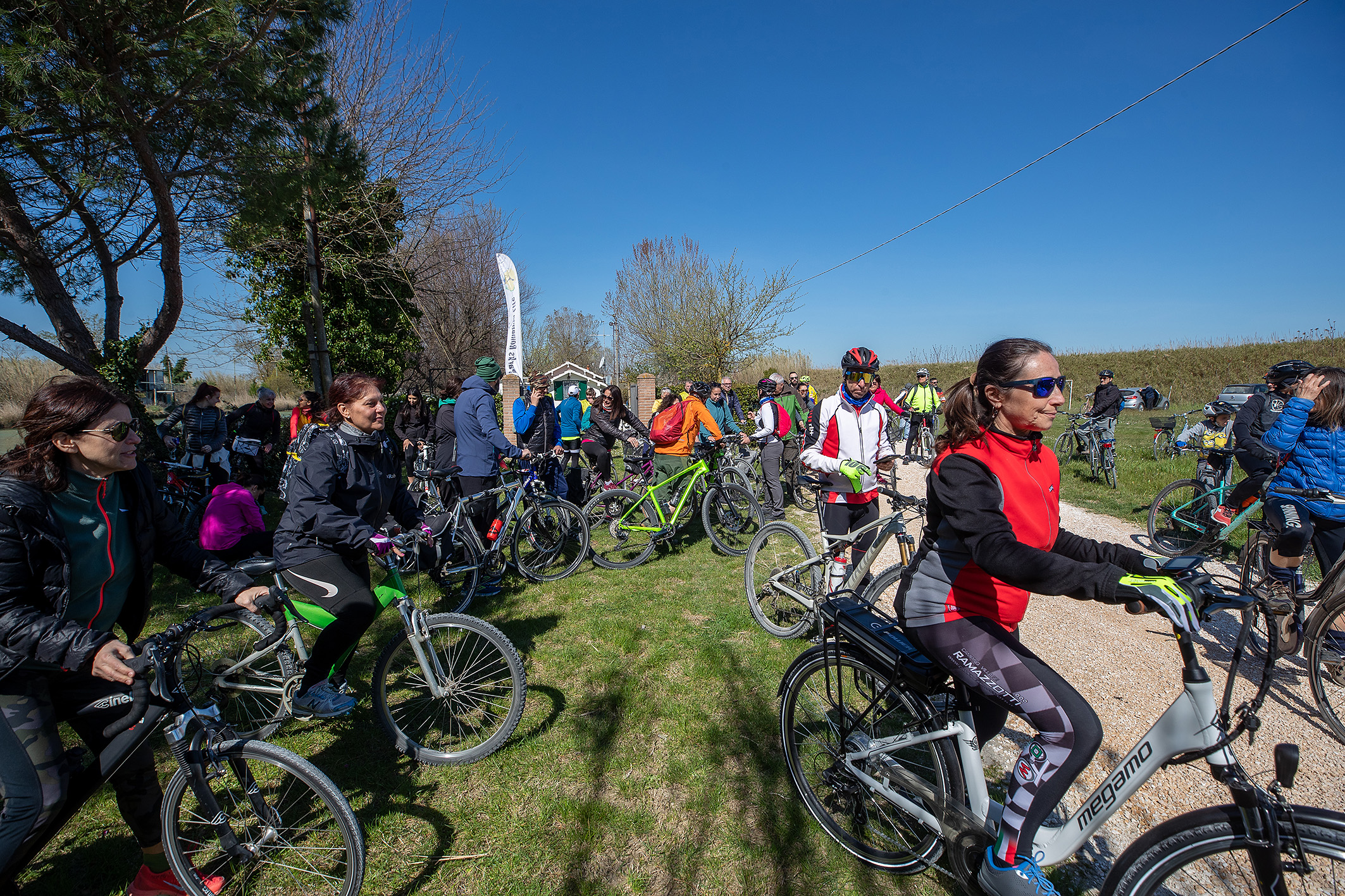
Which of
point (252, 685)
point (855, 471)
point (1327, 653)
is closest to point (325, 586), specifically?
point (252, 685)

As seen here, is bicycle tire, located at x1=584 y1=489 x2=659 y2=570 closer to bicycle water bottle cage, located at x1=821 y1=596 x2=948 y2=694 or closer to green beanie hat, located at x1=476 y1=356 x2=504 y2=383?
green beanie hat, located at x1=476 y1=356 x2=504 y2=383

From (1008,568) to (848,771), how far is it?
1238 mm

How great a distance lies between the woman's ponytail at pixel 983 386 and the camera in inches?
77.4

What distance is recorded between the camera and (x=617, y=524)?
6527mm

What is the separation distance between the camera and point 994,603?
195 cm

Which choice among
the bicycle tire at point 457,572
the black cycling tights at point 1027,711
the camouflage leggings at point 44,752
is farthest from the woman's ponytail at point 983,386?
the bicycle tire at point 457,572

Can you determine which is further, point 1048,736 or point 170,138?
point 170,138

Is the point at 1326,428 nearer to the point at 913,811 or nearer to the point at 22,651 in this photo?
the point at 913,811

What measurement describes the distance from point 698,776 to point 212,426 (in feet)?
27.1

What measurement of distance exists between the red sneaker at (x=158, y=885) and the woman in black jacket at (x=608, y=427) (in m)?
6.06

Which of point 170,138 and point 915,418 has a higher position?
point 170,138

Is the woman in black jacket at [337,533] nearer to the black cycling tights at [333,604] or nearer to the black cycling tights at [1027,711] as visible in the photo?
the black cycling tights at [333,604]

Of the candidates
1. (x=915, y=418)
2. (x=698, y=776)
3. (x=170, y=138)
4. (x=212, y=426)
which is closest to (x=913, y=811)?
A: (x=698, y=776)

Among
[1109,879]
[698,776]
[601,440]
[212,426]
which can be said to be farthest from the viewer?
[601,440]
